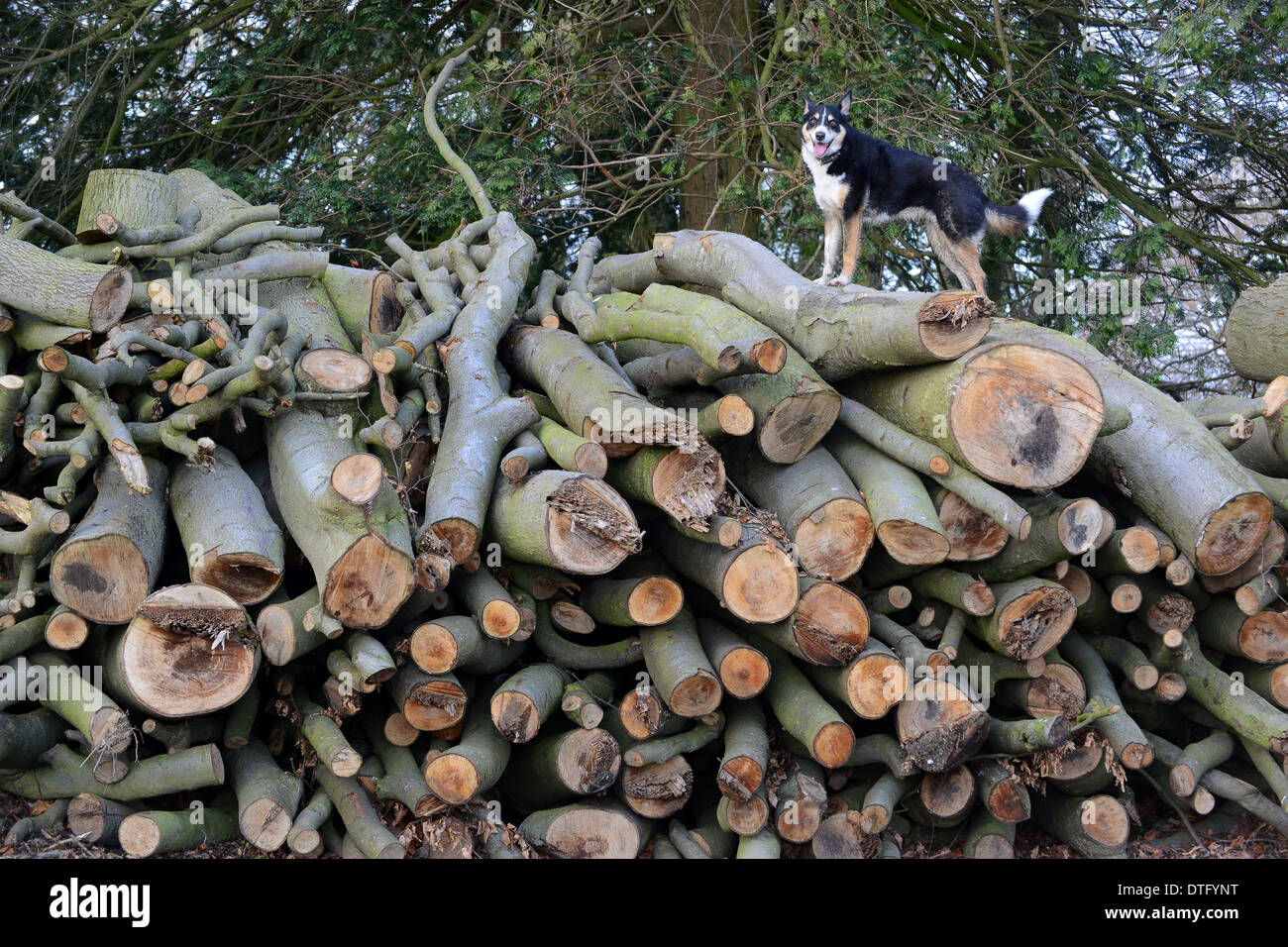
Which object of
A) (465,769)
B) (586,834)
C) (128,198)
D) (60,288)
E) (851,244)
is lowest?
(586,834)

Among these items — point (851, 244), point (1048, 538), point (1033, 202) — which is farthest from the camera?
point (1033, 202)

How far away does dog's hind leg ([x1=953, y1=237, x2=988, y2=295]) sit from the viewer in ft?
20.6

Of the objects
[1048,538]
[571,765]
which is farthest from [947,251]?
[571,765]

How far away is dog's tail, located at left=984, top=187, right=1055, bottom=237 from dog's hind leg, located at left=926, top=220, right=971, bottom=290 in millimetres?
256

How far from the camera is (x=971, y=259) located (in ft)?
20.8

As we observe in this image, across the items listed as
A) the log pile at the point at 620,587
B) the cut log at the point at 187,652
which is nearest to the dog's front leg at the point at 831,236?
the log pile at the point at 620,587

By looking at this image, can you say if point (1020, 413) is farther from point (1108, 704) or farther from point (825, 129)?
point (825, 129)

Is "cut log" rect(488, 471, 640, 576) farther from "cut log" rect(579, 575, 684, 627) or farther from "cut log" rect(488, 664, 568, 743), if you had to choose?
"cut log" rect(488, 664, 568, 743)

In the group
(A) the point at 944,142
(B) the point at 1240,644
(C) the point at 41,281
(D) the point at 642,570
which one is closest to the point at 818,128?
(A) the point at 944,142

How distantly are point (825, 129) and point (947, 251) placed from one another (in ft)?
3.47

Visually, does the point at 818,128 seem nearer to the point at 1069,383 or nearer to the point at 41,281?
the point at 1069,383

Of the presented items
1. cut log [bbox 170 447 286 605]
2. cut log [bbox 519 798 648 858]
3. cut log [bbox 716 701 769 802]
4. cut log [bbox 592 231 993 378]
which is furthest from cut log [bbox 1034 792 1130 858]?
cut log [bbox 170 447 286 605]

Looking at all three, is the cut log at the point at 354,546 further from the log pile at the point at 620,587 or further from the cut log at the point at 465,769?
the cut log at the point at 465,769

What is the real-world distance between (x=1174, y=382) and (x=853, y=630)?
7.36 metres
